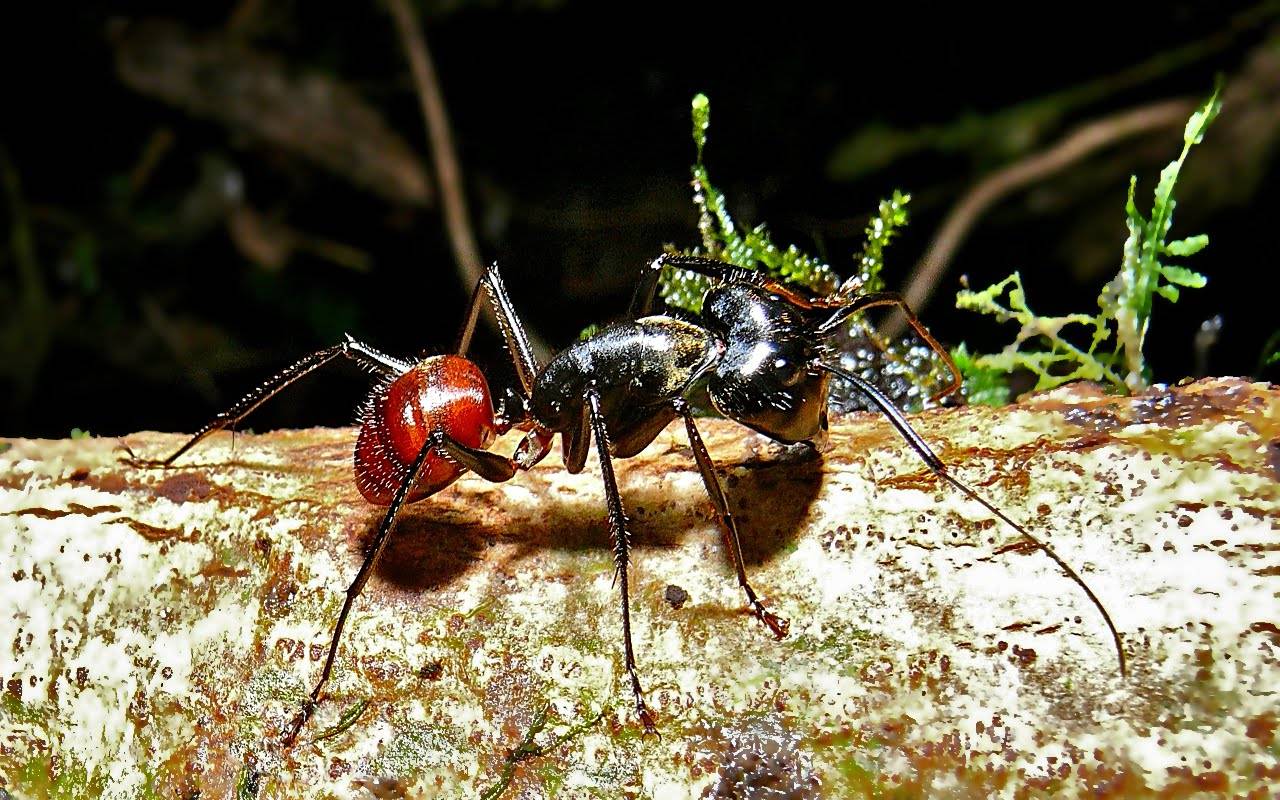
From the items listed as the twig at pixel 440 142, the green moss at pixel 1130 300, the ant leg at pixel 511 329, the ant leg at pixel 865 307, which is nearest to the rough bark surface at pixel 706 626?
the ant leg at pixel 865 307

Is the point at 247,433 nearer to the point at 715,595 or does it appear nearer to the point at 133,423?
the point at 715,595

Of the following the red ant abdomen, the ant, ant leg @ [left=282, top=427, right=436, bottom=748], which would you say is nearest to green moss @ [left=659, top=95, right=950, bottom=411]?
the ant

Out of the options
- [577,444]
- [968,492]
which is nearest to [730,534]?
[968,492]

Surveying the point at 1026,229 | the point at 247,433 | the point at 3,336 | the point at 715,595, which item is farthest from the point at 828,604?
the point at 3,336

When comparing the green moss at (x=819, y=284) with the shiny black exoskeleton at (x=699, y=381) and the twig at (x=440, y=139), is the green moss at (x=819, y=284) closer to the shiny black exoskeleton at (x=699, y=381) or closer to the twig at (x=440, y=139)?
the shiny black exoskeleton at (x=699, y=381)

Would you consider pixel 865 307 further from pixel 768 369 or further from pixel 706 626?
pixel 706 626
